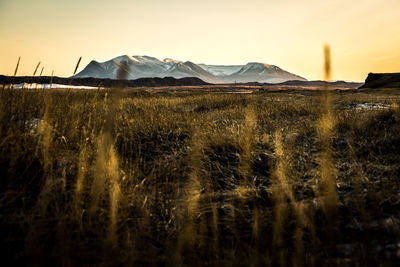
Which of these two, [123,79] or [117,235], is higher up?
[123,79]

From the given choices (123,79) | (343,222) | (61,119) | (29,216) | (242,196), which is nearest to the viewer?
(123,79)

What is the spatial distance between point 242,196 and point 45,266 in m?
1.32

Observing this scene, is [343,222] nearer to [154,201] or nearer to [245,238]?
[245,238]

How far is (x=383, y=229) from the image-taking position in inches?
52.4

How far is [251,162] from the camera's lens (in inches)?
93.0

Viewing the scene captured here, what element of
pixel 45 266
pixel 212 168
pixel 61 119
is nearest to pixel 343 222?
pixel 212 168

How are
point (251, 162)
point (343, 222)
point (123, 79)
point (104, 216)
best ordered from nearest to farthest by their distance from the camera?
point (123, 79) → point (104, 216) → point (343, 222) → point (251, 162)

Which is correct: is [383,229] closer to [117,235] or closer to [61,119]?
[117,235]

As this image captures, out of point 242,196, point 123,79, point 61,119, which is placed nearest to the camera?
point 123,79

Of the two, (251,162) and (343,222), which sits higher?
(251,162)

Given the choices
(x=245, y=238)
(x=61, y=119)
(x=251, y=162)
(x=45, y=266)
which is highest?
(x=61, y=119)

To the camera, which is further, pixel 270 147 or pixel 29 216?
pixel 270 147

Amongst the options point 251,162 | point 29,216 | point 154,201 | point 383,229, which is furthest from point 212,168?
point 29,216

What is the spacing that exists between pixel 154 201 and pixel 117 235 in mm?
380
